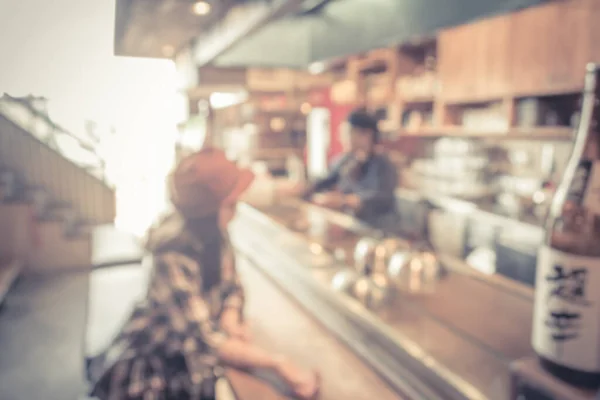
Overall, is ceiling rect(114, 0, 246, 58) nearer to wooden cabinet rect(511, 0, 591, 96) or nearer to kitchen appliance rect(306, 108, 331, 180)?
wooden cabinet rect(511, 0, 591, 96)

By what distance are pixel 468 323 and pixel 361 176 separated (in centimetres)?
200

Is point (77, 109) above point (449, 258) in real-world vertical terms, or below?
above

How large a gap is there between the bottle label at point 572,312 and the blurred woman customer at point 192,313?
0.35m

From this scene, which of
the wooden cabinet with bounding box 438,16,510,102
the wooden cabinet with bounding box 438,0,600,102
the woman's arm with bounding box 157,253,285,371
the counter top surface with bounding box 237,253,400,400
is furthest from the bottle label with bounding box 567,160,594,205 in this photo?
the wooden cabinet with bounding box 438,16,510,102

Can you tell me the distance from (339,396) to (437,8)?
1.20 meters

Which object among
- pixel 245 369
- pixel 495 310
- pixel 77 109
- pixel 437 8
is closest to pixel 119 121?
pixel 77 109

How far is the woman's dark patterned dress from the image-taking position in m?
0.75

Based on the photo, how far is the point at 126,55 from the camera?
748mm

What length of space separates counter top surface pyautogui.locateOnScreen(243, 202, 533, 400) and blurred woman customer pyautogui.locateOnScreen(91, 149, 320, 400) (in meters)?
0.23

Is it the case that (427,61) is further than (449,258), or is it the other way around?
(427,61)

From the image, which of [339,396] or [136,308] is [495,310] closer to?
[339,396]

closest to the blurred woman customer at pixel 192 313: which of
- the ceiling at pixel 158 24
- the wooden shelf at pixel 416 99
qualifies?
the ceiling at pixel 158 24

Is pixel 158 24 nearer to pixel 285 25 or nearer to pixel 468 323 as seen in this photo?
pixel 468 323

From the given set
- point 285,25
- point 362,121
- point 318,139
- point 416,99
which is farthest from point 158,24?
point 318,139
